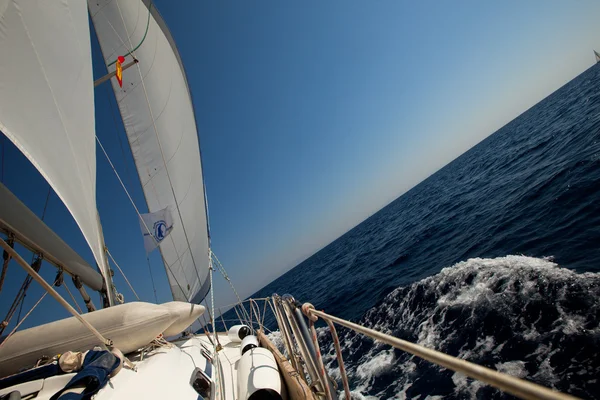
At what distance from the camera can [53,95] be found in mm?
2834

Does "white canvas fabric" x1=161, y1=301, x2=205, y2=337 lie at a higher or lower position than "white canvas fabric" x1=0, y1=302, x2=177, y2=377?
lower

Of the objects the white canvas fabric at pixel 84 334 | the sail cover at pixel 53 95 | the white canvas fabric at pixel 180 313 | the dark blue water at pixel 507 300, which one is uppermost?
the sail cover at pixel 53 95

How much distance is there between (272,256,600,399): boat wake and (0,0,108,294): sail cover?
529cm

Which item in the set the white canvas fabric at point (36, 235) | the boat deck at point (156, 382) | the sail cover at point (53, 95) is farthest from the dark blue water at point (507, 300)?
the white canvas fabric at point (36, 235)

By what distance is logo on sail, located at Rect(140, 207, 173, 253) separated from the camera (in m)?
7.27

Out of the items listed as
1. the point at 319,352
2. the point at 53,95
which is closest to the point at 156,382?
the point at 319,352

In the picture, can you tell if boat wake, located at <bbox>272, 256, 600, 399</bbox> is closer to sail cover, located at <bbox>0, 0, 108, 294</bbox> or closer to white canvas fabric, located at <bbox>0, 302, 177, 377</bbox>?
white canvas fabric, located at <bbox>0, 302, 177, 377</bbox>

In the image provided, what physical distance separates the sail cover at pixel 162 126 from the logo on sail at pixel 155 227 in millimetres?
128

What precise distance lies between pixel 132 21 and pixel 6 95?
705 cm

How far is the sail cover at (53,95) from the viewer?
2.42 meters

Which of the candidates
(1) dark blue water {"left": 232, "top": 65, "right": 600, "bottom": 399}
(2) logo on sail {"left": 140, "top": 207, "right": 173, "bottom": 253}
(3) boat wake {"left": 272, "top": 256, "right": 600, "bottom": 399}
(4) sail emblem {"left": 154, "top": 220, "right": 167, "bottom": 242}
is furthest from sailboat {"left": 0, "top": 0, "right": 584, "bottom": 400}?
(1) dark blue water {"left": 232, "top": 65, "right": 600, "bottom": 399}

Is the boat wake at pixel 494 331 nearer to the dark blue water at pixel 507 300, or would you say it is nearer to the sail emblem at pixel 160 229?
the dark blue water at pixel 507 300

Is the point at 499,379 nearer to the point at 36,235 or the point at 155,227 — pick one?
the point at 36,235

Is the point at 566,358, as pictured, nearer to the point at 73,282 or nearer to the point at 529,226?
the point at 529,226
